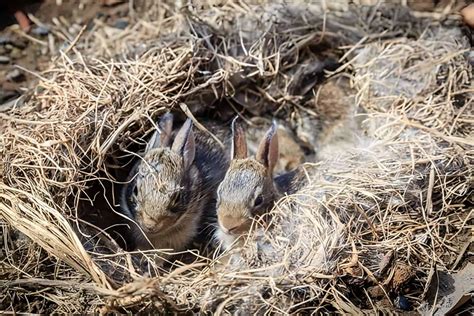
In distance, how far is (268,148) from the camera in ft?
18.2

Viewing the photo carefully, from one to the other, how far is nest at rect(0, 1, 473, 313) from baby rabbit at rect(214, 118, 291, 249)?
6.3 inches

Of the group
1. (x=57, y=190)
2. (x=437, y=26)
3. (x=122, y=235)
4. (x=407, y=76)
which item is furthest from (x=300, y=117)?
(x=57, y=190)

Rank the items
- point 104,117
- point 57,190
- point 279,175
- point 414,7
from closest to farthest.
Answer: point 57,190 → point 104,117 → point 279,175 → point 414,7

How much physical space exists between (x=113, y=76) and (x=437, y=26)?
2.81 meters

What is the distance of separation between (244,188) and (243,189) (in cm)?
1

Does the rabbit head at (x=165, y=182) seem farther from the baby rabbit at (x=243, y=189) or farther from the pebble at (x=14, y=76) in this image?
the pebble at (x=14, y=76)

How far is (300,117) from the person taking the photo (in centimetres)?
651

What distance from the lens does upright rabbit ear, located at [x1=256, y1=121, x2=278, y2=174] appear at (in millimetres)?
5516

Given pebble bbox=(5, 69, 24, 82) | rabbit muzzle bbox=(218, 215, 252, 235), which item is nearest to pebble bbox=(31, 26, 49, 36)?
pebble bbox=(5, 69, 24, 82)

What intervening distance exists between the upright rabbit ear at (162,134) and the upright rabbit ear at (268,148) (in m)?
0.66

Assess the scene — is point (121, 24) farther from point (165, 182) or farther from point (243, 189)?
point (243, 189)

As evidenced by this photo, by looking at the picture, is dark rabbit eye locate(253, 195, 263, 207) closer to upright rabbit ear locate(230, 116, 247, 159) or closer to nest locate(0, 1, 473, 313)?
nest locate(0, 1, 473, 313)

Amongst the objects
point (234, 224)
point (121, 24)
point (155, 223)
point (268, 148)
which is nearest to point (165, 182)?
point (155, 223)

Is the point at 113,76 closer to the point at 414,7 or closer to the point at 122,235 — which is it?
the point at 122,235
